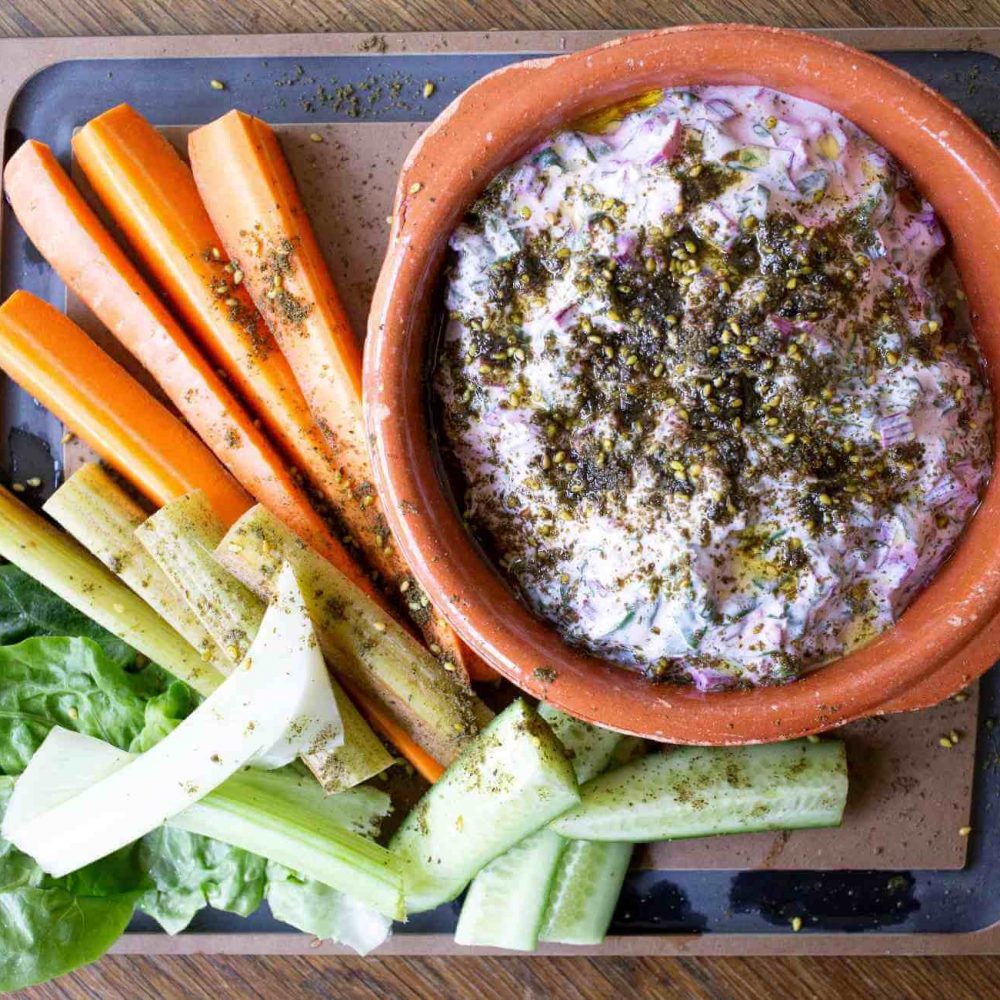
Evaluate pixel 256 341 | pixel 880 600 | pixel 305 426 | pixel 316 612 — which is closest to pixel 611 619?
pixel 880 600

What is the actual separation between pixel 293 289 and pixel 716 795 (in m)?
1.36

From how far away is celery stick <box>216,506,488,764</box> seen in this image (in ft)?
6.88

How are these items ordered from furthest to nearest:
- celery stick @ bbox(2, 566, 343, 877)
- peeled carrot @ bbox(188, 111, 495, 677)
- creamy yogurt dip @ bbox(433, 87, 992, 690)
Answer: peeled carrot @ bbox(188, 111, 495, 677)
celery stick @ bbox(2, 566, 343, 877)
creamy yogurt dip @ bbox(433, 87, 992, 690)

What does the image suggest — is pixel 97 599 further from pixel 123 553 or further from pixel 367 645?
pixel 367 645

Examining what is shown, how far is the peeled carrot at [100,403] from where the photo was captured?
2.20 meters

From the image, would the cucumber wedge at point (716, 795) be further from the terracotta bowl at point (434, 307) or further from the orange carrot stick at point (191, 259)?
the orange carrot stick at point (191, 259)

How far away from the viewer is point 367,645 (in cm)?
215

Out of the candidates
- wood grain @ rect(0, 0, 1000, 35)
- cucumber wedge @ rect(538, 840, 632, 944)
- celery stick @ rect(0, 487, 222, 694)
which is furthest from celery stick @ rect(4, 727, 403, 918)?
wood grain @ rect(0, 0, 1000, 35)

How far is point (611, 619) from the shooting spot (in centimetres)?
180

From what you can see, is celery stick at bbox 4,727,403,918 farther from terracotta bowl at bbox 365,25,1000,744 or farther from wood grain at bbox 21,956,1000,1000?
terracotta bowl at bbox 365,25,1000,744

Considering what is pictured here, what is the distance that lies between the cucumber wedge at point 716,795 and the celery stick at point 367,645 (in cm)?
32

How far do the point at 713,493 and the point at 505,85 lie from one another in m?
0.79

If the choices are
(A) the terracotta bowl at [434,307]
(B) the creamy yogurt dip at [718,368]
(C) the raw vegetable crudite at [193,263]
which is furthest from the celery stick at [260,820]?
(B) the creamy yogurt dip at [718,368]

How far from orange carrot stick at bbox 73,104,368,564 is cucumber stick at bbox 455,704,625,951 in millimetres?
747
